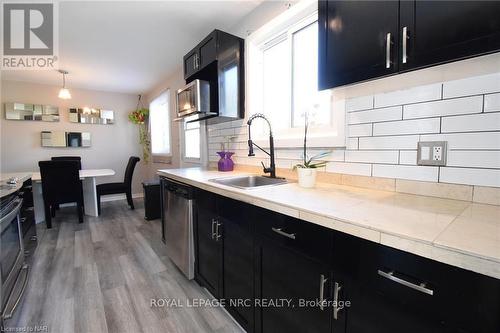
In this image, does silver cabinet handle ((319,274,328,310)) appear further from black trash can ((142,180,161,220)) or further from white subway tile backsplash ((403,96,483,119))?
black trash can ((142,180,161,220))

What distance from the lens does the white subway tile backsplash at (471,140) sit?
0.91 meters

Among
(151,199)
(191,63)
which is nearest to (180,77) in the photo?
(191,63)

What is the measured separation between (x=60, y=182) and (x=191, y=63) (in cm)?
271

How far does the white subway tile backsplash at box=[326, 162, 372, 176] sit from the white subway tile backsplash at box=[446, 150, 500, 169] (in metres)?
0.37

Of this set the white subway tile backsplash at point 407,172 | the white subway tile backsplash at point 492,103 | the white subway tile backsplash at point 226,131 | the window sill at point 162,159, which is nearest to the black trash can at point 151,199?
the window sill at point 162,159

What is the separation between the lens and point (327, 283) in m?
0.87

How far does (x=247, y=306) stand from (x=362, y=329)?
28.4 inches

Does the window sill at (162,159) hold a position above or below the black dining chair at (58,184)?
above

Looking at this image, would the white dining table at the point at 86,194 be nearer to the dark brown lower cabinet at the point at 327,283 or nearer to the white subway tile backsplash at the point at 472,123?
the dark brown lower cabinet at the point at 327,283

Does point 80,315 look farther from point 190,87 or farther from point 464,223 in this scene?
point 464,223

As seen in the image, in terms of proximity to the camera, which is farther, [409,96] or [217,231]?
[217,231]

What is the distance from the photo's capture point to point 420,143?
1.10 metres

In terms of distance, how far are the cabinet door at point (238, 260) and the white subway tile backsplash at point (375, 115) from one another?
2.68 ft

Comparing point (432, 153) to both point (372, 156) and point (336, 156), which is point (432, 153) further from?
point (336, 156)
